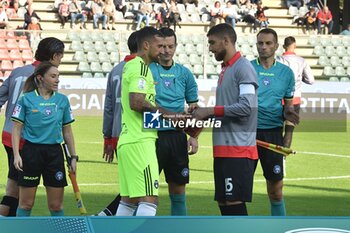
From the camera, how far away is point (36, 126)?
9.36 metres

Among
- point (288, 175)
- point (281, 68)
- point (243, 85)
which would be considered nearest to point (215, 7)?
point (288, 175)

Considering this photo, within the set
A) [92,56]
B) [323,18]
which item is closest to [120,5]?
[92,56]

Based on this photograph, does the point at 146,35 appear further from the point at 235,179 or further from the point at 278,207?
the point at 278,207

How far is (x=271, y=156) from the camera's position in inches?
419

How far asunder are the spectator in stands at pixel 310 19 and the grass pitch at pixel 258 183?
59.7ft

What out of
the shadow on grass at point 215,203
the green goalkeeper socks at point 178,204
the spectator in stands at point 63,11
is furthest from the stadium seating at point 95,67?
the green goalkeeper socks at point 178,204

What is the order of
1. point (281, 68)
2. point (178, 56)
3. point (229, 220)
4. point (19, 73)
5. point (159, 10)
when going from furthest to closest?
1. point (159, 10)
2. point (178, 56)
3. point (281, 68)
4. point (19, 73)
5. point (229, 220)

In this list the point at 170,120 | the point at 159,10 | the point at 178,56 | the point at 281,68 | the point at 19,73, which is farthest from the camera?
the point at 159,10

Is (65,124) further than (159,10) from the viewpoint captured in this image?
No

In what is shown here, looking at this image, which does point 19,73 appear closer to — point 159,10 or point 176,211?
point 176,211

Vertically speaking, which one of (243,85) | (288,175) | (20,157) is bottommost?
(288,175)

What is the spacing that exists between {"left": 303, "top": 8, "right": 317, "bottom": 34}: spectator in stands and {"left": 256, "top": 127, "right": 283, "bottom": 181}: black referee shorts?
31.0 metres

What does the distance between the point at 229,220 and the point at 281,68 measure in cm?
475

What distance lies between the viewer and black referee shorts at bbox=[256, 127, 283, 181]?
34.9 ft
